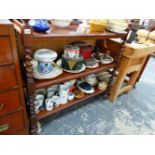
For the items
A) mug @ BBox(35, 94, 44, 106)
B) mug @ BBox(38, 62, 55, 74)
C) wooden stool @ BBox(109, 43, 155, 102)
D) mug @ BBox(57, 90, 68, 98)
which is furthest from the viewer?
wooden stool @ BBox(109, 43, 155, 102)

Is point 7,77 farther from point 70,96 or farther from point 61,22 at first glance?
point 70,96

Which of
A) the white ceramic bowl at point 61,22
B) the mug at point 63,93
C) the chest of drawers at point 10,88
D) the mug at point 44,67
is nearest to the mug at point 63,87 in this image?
the mug at point 63,93

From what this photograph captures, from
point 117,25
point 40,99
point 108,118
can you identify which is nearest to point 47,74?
point 40,99

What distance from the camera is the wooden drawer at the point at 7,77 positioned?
736 mm

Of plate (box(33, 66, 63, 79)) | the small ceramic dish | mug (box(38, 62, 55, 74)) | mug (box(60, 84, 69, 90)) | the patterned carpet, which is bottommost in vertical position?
the patterned carpet

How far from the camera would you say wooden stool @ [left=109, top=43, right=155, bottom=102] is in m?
1.42

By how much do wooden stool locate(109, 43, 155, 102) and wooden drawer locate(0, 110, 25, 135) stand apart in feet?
3.61

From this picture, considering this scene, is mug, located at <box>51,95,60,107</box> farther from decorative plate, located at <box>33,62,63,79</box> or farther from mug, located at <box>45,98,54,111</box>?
decorative plate, located at <box>33,62,63,79</box>

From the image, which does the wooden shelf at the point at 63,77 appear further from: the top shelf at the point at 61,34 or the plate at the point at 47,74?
the top shelf at the point at 61,34

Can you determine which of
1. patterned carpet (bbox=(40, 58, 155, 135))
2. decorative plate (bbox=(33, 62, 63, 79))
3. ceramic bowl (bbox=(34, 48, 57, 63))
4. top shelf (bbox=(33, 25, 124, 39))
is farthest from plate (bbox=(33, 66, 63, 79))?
patterned carpet (bbox=(40, 58, 155, 135))

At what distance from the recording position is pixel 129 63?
1491 millimetres

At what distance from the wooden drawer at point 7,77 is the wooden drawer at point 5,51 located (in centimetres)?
4
